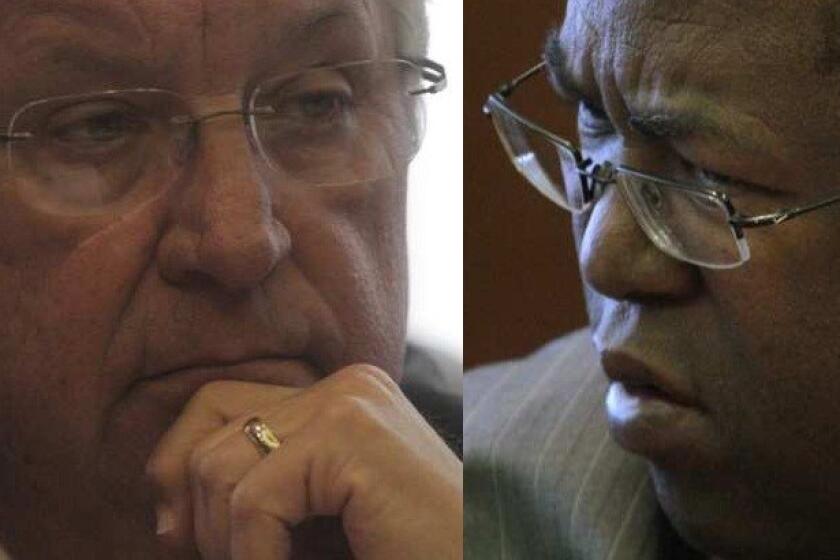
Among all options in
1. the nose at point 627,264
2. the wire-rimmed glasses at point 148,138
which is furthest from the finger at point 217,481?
the nose at point 627,264

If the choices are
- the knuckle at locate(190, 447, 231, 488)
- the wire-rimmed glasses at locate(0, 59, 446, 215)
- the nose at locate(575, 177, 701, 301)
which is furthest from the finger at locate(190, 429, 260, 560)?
the nose at locate(575, 177, 701, 301)

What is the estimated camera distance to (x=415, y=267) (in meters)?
0.66

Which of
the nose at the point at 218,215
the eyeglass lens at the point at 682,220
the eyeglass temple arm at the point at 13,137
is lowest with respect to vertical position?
the eyeglass lens at the point at 682,220

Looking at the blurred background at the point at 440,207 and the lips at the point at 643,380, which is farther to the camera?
the lips at the point at 643,380

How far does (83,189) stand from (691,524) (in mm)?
443

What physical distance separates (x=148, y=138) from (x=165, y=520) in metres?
0.17

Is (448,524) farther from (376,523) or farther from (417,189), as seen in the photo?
(417,189)

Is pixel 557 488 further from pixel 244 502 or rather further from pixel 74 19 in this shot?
pixel 74 19

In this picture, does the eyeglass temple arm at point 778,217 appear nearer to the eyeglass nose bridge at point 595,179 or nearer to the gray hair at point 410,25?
the eyeglass nose bridge at point 595,179

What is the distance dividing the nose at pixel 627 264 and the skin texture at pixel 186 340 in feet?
0.70

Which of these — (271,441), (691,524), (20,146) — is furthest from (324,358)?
(691,524)

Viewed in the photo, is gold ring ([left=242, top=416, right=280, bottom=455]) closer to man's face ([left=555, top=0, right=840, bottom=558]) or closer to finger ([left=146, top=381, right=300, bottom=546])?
finger ([left=146, top=381, right=300, bottom=546])

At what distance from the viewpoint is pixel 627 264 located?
0.79 metres

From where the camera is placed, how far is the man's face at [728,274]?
2.38 feet
